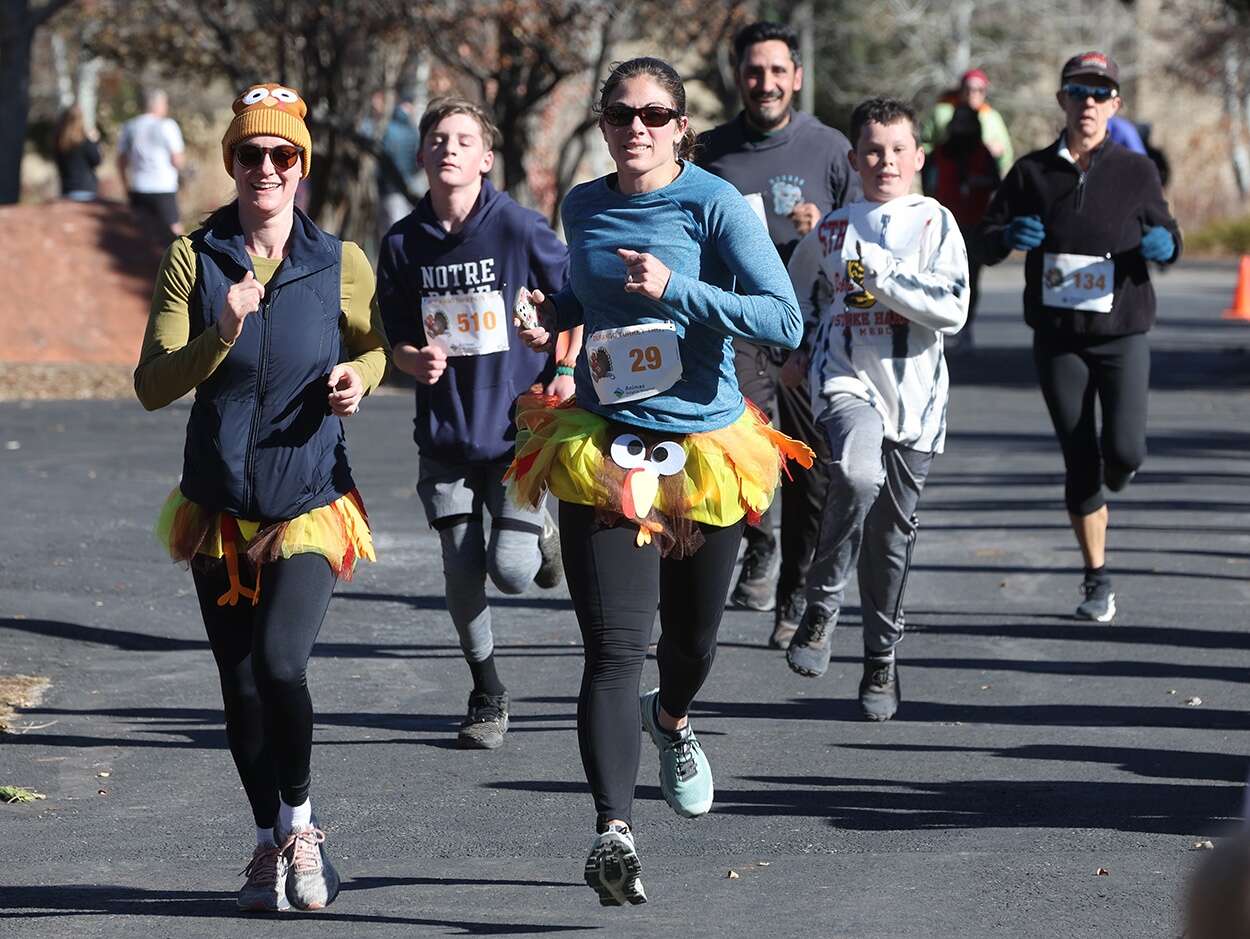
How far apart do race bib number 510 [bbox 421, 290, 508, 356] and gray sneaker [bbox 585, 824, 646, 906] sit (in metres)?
2.44

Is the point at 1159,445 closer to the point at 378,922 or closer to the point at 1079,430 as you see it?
the point at 1079,430

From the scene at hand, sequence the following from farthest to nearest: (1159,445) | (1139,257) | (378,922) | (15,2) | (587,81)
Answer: (587,81) < (15,2) < (1159,445) < (1139,257) < (378,922)

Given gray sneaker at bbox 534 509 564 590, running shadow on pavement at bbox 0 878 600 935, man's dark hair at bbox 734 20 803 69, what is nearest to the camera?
running shadow on pavement at bbox 0 878 600 935

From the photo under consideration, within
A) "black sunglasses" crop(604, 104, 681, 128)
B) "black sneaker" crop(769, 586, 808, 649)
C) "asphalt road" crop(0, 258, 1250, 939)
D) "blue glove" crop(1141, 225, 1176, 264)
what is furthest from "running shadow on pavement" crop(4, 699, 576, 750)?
"blue glove" crop(1141, 225, 1176, 264)

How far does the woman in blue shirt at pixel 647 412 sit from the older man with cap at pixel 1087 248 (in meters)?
3.77

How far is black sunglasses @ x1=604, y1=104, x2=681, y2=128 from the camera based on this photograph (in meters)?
5.31

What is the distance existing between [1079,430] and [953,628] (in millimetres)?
959

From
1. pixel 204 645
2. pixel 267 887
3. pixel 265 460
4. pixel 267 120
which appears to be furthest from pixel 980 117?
pixel 267 887

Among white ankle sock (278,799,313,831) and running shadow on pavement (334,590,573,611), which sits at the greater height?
white ankle sock (278,799,313,831)

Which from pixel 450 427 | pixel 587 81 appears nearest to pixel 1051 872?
pixel 450 427

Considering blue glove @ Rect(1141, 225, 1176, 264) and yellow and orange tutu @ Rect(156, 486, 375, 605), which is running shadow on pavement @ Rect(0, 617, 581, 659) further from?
yellow and orange tutu @ Rect(156, 486, 375, 605)

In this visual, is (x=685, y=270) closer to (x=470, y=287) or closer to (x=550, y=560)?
(x=470, y=287)

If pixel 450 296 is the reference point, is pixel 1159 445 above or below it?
below

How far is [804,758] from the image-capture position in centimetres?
695
